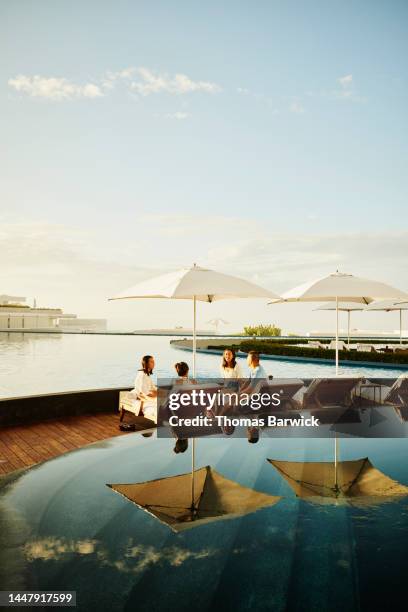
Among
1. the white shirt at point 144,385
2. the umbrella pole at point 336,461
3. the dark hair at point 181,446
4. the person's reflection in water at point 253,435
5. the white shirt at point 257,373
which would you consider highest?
the white shirt at point 257,373

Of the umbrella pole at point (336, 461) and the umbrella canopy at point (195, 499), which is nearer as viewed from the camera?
the umbrella canopy at point (195, 499)

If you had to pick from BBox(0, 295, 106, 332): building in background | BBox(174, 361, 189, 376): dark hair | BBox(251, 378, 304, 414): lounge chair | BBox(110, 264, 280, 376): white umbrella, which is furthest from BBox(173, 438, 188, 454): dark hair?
BBox(0, 295, 106, 332): building in background

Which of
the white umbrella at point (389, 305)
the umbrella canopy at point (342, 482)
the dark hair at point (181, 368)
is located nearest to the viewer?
the umbrella canopy at point (342, 482)

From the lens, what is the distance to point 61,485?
204 inches

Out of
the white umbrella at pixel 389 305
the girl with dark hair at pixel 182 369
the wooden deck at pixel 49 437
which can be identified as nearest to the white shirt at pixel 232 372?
the girl with dark hair at pixel 182 369

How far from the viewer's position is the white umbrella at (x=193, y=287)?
7438mm

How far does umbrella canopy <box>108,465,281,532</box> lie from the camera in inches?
176

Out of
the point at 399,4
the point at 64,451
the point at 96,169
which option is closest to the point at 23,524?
the point at 64,451

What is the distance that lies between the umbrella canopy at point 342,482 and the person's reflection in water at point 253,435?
1107mm

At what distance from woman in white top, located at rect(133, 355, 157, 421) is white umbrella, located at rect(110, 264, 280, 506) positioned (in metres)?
1.07

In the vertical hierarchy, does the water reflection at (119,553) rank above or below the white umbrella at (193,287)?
below

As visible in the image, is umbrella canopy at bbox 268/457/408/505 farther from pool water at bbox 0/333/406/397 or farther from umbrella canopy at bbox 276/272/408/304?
pool water at bbox 0/333/406/397

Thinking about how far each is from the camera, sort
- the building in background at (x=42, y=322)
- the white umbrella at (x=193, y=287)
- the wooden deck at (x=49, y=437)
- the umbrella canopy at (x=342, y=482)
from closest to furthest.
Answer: the umbrella canopy at (x=342, y=482)
the wooden deck at (x=49, y=437)
the white umbrella at (x=193, y=287)
the building in background at (x=42, y=322)

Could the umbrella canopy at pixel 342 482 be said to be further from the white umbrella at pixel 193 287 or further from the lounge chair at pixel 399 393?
the lounge chair at pixel 399 393
